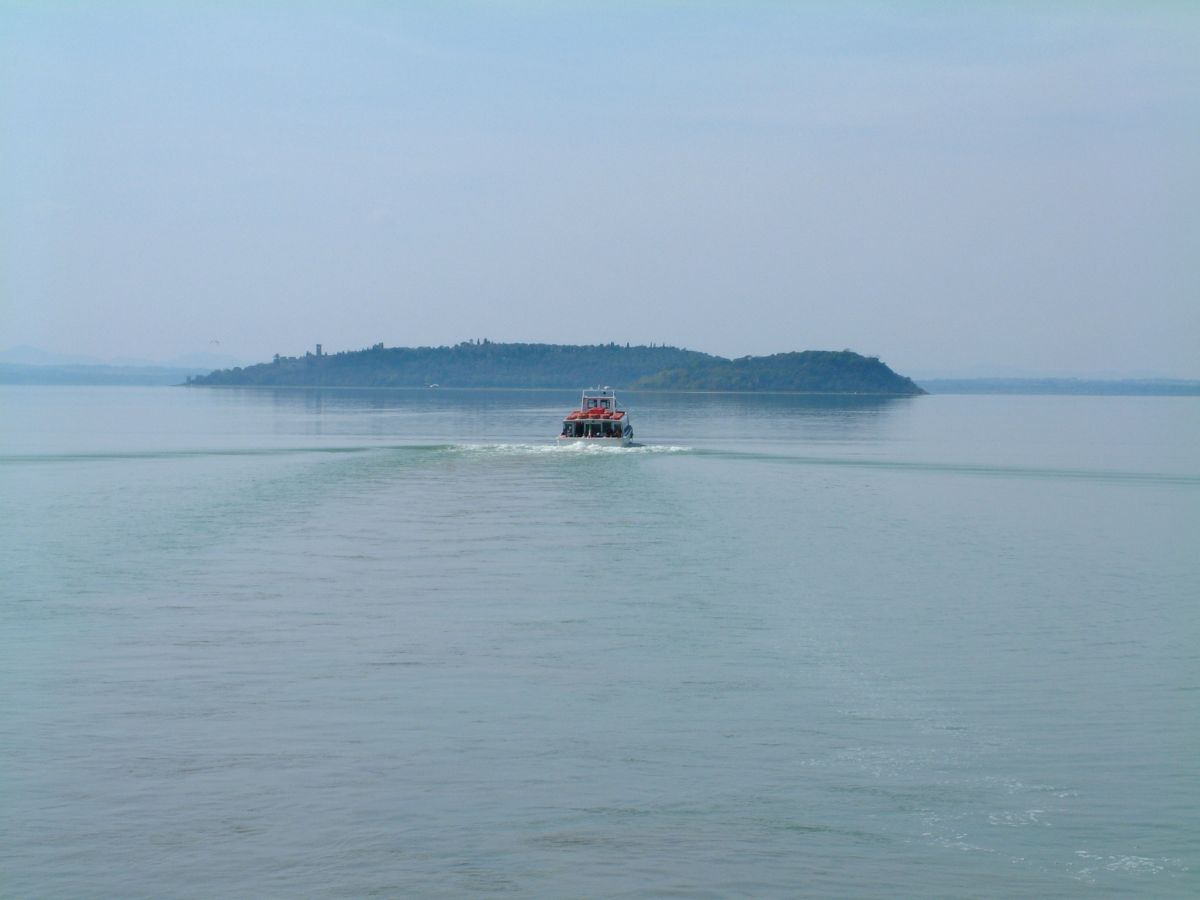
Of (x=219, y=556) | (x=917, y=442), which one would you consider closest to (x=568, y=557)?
(x=219, y=556)

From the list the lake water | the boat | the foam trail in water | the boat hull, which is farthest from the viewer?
the boat

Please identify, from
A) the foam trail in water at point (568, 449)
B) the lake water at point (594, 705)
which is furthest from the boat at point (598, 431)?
the lake water at point (594, 705)

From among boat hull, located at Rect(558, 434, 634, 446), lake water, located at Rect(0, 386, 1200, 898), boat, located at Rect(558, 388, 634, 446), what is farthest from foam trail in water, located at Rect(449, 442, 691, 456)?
lake water, located at Rect(0, 386, 1200, 898)

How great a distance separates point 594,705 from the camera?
20.2 meters

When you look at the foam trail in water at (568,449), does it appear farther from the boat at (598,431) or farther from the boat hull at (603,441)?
the boat at (598,431)

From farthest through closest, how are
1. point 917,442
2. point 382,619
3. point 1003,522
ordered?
point 917,442 < point 1003,522 < point 382,619

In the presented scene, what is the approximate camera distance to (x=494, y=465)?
74562 mm

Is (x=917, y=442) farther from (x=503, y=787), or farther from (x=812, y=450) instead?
(x=503, y=787)

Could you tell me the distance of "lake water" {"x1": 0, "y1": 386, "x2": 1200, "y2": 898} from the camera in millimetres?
13898

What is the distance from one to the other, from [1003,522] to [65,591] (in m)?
33.6

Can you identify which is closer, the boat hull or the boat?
the boat hull

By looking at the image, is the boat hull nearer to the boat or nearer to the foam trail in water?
the boat

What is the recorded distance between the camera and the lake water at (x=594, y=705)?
13.9 m

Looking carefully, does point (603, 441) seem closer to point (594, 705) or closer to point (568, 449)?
point (568, 449)
